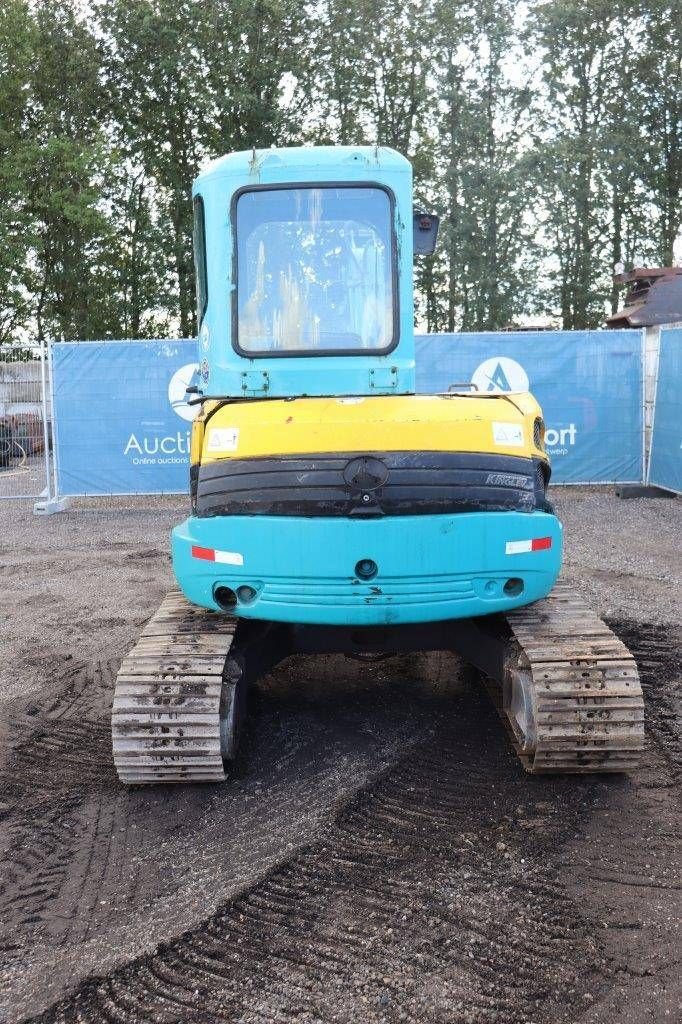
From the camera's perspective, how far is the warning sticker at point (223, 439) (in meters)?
4.47

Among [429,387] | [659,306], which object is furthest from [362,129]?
[429,387]

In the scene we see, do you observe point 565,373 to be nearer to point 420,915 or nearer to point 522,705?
point 522,705

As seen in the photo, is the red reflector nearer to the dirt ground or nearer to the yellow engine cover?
the yellow engine cover

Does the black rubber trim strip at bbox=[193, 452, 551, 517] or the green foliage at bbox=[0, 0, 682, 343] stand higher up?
the green foliage at bbox=[0, 0, 682, 343]

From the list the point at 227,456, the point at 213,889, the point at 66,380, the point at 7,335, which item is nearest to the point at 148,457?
the point at 66,380

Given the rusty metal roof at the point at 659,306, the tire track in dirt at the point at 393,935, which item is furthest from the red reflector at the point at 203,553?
the rusty metal roof at the point at 659,306

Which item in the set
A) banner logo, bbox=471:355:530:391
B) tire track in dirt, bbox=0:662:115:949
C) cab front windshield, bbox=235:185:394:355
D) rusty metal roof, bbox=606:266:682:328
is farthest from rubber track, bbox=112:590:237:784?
rusty metal roof, bbox=606:266:682:328

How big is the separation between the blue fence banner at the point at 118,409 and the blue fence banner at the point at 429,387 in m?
0.01

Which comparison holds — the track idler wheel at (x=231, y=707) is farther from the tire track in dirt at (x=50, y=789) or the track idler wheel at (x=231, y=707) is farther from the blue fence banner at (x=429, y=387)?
the blue fence banner at (x=429, y=387)

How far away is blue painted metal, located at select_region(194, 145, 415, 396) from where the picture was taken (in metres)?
4.98

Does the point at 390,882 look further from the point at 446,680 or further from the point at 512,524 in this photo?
the point at 446,680

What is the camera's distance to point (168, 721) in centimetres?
421

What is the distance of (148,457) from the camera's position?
45.3 feet

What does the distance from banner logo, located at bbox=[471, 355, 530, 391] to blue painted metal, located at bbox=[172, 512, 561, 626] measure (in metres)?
9.76
